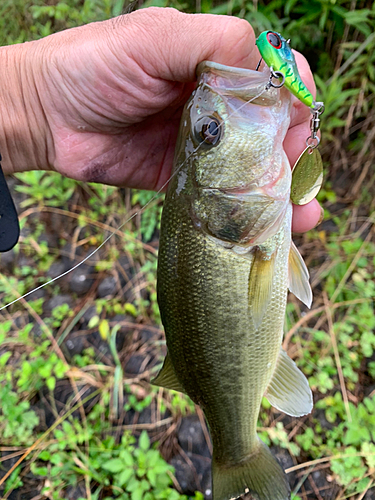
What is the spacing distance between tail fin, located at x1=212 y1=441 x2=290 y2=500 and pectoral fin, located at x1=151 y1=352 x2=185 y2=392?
405 mm

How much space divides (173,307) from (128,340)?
4.70ft

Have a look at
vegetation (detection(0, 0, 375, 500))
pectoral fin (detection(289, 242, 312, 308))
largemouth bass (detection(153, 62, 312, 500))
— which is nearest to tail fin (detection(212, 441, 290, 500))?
largemouth bass (detection(153, 62, 312, 500))

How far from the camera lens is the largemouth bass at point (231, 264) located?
3.90ft

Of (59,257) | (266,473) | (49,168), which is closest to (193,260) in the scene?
(266,473)

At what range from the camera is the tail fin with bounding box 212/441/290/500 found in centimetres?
143

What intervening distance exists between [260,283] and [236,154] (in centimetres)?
49

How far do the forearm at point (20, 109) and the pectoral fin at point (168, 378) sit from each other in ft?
4.49

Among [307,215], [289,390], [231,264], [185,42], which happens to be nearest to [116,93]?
[185,42]

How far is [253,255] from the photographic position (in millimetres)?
1285

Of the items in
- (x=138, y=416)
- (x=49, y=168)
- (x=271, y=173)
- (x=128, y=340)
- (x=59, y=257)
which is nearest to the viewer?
(x=271, y=173)

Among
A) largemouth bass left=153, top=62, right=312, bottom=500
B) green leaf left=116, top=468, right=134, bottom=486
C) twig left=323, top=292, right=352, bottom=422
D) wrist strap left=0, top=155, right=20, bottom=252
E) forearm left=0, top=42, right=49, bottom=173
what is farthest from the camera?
twig left=323, top=292, right=352, bottom=422

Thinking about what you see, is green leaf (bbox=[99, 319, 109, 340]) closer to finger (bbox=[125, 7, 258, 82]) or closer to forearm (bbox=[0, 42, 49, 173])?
forearm (bbox=[0, 42, 49, 173])

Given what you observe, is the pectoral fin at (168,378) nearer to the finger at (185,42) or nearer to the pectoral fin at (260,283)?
the pectoral fin at (260,283)

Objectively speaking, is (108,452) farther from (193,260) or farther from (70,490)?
(193,260)
